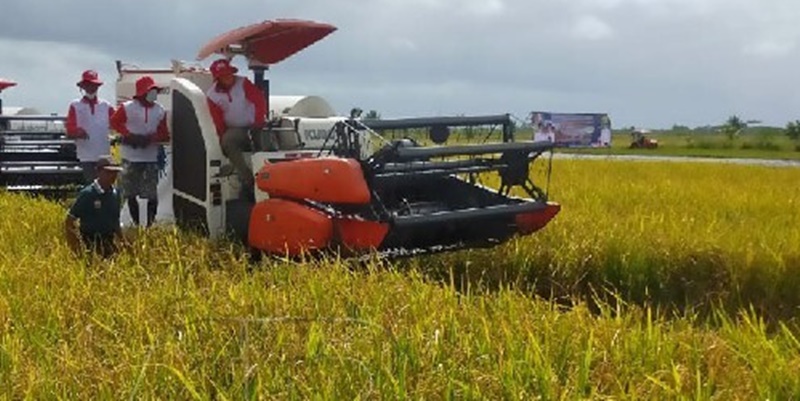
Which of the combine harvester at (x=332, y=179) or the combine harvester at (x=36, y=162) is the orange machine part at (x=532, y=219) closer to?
the combine harvester at (x=332, y=179)

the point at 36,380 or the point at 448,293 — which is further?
the point at 448,293

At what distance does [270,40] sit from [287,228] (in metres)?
2.23

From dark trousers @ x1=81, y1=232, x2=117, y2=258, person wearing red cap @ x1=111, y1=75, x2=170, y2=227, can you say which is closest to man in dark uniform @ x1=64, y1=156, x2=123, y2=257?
dark trousers @ x1=81, y1=232, x2=117, y2=258

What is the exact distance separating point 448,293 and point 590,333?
1107mm

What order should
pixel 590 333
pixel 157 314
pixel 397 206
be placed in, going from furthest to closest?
pixel 397 206
pixel 157 314
pixel 590 333

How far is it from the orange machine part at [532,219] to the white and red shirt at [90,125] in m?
4.73

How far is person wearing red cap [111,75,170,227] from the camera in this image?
851 cm

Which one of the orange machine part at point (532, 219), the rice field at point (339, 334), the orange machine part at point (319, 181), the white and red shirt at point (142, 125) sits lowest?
the rice field at point (339, 334)

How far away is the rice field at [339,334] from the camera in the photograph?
3436 millimetres

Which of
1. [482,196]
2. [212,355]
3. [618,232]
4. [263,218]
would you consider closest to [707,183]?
[618,232]

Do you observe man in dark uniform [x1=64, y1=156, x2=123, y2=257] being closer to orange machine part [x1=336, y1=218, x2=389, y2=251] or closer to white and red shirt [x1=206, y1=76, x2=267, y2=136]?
white and red shirt [x1=206, y1=76, x2=267, y2=136]

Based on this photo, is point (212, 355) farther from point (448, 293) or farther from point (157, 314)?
point (448, 293)

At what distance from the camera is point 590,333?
4.08 meters

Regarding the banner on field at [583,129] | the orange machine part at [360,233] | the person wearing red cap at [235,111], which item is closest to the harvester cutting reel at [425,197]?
the orange machine part at [360,233]
